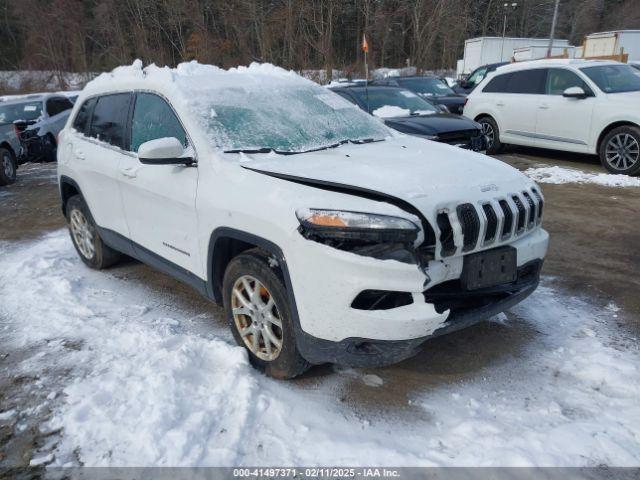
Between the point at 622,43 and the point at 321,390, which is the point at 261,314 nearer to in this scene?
the point at 321,390

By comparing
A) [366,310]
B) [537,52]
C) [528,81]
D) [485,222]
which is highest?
[537,52]

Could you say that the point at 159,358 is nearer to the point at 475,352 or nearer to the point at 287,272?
the point at 287,272

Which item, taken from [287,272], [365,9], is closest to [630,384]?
[287,272]

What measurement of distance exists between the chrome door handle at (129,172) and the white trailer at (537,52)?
25.4 m

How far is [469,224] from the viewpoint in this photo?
2.73 meters

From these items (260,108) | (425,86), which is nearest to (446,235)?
(260,108)

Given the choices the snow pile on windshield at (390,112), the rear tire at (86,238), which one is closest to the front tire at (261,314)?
the rear tire at (86,238)

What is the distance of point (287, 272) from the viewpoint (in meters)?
2.69

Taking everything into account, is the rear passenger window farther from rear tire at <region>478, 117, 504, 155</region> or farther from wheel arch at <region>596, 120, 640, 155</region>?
wheel arch at <region>596, 120, 640, 155</region>

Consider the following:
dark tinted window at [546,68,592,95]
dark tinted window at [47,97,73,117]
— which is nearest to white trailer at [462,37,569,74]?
dark tinted window at [546,68,592,95]

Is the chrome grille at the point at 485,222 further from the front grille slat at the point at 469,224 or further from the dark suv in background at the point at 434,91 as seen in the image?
the dark suv in background at the point at 434,91

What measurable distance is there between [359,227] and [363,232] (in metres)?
0.03

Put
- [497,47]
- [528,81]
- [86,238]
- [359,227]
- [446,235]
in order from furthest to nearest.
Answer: [497,47]
[528,81]
[86,238]
[446,235]
[359,227]

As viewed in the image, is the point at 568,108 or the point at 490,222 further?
the point at 568,108
